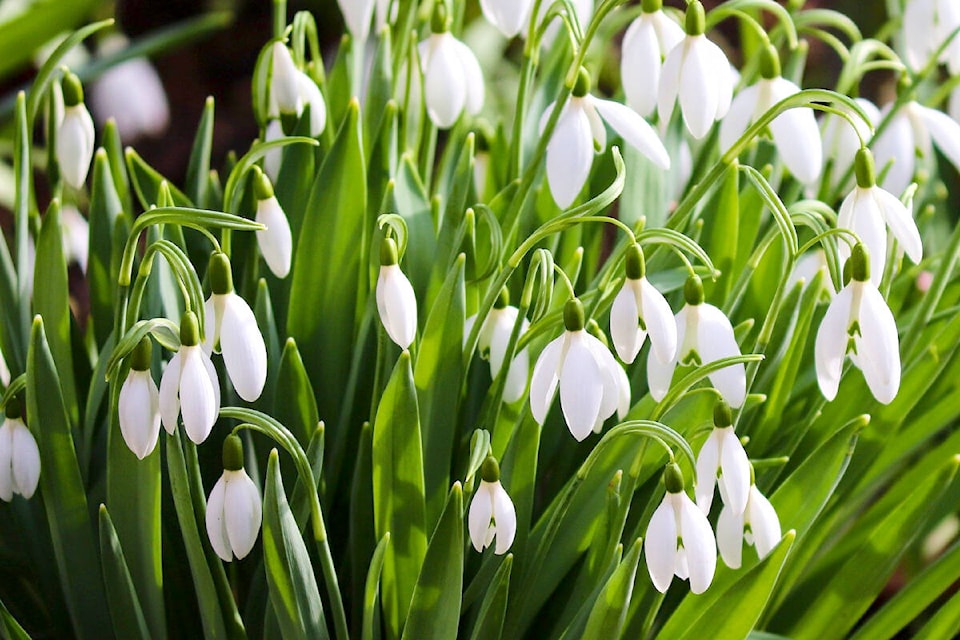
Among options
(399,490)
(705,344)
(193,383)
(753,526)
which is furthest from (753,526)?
(193,383)

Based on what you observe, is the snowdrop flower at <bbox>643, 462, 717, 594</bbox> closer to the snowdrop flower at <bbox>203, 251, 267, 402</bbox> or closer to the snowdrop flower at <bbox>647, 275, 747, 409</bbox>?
the snowdrop flower at <bbox>647, 275, 747, 409</bbox>

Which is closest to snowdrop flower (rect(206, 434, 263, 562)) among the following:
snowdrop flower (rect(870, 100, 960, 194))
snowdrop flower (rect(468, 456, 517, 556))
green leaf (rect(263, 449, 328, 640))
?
green leaf (rect(263, 449, 328, 640))

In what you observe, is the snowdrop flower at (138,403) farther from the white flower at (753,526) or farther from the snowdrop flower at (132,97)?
the snowdrop flower at (132,97)

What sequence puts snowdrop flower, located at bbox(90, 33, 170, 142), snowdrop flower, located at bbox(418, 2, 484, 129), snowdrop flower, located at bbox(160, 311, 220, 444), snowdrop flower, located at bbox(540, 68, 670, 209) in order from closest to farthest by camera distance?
snowdrop flower, located at bbox(160, 311, 220, 444) < snowdrop flower, located at bbox(540, 68, 670, 209) < snowdrop flower, located at bbox(418, 2, 484, 129) < snowdrop flower, located at bbox(90, 33, 170, 142)

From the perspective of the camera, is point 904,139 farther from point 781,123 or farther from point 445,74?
point 445,74

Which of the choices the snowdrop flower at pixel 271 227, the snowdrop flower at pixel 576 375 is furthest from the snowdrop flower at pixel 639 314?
the snowdrop flower at pixel 271 227
